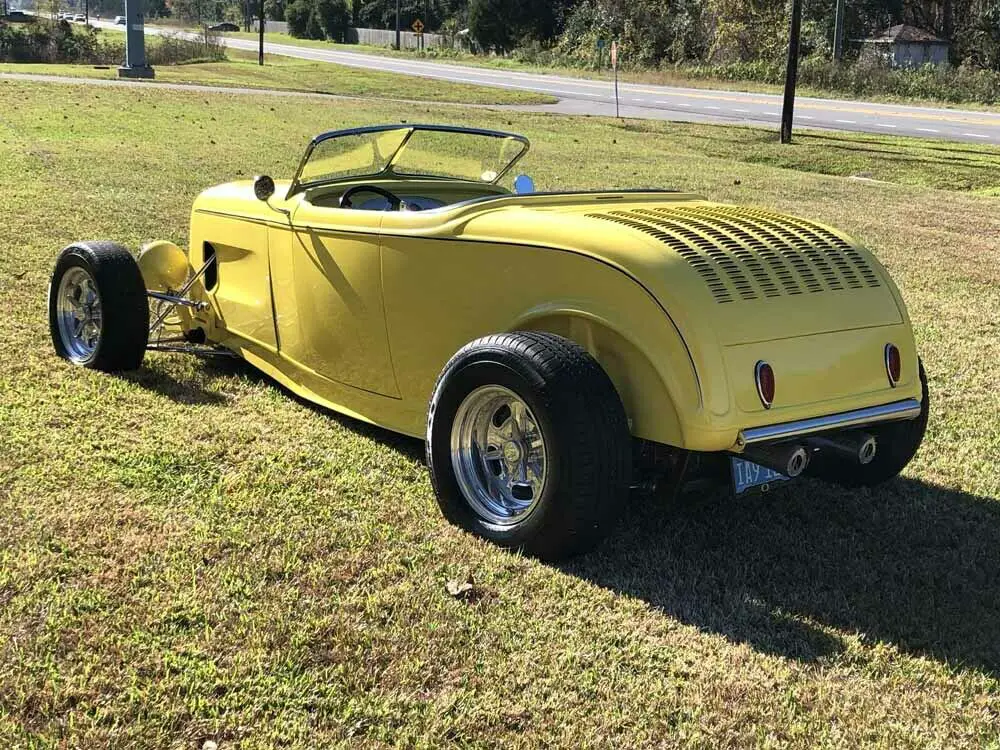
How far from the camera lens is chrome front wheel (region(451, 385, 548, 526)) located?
3469 millimetres

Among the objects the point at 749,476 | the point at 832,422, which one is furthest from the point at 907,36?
the point at 749,476

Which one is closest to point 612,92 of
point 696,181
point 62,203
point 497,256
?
point 696,181

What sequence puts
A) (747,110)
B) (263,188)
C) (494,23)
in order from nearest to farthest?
(263,188), (747,110), (494,23)

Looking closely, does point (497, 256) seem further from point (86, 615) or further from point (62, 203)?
point (62, 203)

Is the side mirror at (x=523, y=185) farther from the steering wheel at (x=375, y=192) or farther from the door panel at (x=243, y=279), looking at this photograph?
the door panel at (x=243, y=279)

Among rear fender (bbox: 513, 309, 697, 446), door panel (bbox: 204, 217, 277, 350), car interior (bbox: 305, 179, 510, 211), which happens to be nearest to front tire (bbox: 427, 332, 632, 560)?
rear fender (bbox: 513, 309, 697, 446)

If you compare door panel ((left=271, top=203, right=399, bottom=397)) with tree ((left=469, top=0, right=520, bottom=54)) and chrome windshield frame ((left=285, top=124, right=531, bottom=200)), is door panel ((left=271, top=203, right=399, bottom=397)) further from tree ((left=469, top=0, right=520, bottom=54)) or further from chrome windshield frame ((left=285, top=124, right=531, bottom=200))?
tree ((left=469, top=0, right=520, bottom=54))

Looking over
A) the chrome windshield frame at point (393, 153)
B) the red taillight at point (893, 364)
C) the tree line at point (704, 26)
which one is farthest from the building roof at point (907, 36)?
the red taillight at point (893, 364)

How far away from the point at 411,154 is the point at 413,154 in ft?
0.03

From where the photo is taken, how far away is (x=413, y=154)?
503 centimetres

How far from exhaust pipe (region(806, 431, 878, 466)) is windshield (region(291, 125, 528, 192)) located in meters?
2.34

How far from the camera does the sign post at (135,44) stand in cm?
3030

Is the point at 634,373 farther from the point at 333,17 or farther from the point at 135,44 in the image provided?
the point at 333,17

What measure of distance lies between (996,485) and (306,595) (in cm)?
295
